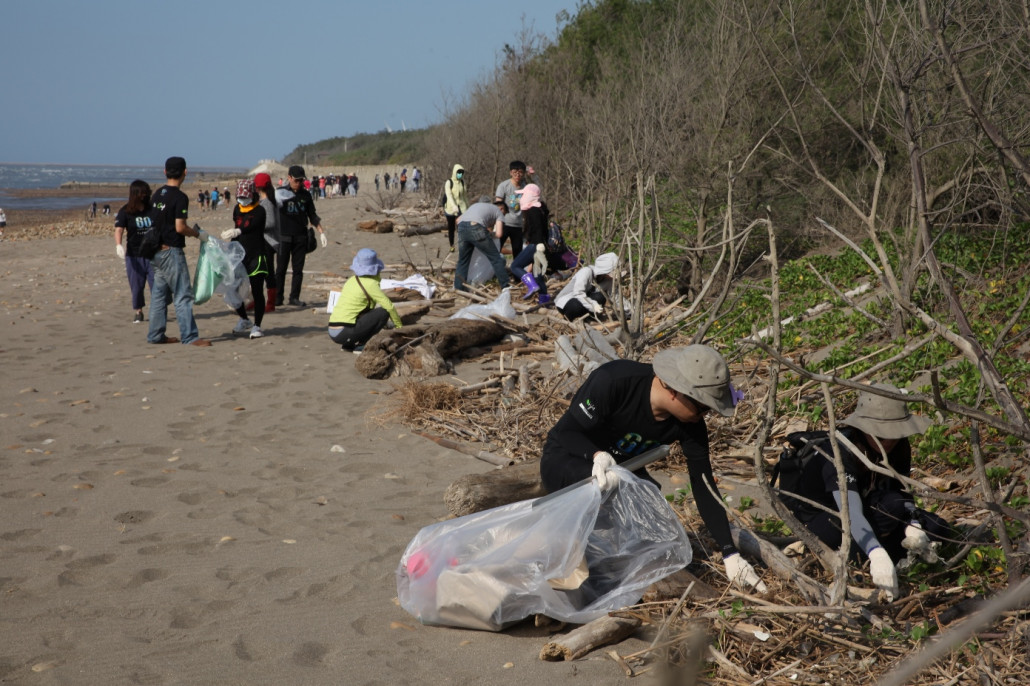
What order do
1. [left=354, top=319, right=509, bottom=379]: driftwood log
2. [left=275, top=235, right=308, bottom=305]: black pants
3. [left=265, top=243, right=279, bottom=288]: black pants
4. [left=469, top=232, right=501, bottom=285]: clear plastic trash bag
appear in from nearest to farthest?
[left=354, top=319, right=509, bottom=379]: driftwood log < [left=265, top=243, right=279, bottom=288]: black pants < [left=275, top=235, right=308, bottom=305]: black pants < [left=469, top=232, right=501, bottom=285]: clear plastic trash bag

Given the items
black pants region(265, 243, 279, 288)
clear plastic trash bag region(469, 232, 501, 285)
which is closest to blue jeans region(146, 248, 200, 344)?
black pants region(265, 243, 279, 288)

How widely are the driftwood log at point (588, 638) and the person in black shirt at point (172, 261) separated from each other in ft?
20.0

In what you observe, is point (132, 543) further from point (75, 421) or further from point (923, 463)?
point (923, 463)

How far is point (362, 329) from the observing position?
27.1ft

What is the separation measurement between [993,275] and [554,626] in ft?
22.6

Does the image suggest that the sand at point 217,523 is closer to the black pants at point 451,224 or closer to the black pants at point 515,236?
the black pants at point 515,236

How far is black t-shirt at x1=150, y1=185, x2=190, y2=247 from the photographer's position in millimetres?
8156

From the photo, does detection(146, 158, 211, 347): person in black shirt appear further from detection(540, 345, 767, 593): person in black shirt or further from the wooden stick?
detection(540, 345, 767, 593): person in black shirt

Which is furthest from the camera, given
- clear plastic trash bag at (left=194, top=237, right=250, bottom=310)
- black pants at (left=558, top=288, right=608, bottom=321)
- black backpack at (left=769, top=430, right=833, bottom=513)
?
clear plastic trash bag at (left=194, top=237, right=250, bottom=310)

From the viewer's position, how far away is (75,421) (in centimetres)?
612

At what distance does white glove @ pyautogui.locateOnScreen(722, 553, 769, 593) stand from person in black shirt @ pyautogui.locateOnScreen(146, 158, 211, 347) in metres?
6.18

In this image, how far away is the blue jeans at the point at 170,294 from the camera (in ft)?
27.4

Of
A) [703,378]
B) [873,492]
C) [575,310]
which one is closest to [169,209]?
[575,310]

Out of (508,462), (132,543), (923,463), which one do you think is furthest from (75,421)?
(923,463)
